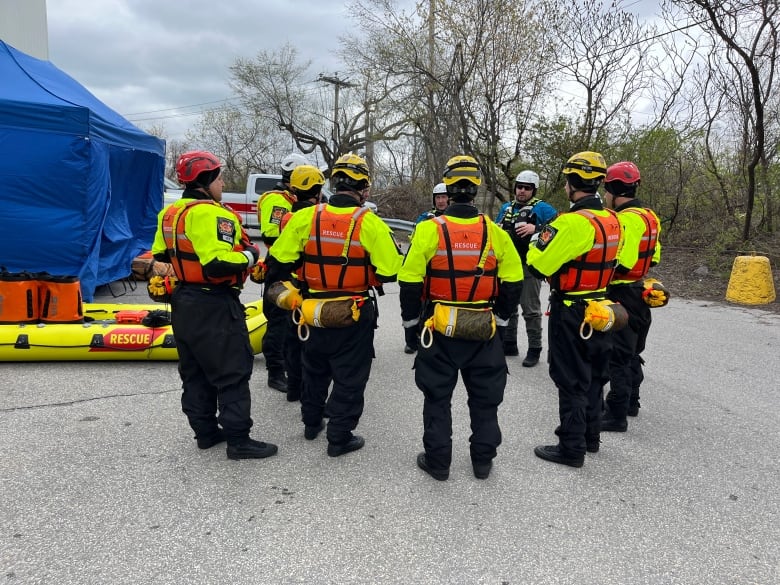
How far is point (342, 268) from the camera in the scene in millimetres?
3424

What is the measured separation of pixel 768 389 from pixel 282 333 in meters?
4.61

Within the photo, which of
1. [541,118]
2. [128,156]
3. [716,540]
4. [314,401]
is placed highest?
[541,118]

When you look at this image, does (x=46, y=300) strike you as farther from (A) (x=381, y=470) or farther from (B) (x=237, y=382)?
(A) (x=381, y=470)

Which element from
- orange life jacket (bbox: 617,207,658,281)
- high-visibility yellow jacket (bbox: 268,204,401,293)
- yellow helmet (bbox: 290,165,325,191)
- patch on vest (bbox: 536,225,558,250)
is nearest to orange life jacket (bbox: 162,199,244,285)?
high-visibility yellow jacket (bbox: 268,204,401,293)

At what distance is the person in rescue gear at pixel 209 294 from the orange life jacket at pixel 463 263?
1.20m

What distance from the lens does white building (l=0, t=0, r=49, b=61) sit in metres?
9.36

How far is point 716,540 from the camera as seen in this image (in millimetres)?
2754

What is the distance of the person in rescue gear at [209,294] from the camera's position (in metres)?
3.19

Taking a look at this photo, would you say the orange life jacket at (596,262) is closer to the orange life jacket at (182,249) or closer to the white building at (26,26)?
the orange life jacket at (182,249)

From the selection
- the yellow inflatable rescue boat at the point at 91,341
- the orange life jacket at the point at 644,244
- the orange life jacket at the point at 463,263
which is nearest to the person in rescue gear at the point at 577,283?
the orange life jacket at the point at 463,263

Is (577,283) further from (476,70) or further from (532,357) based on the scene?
(476,70)

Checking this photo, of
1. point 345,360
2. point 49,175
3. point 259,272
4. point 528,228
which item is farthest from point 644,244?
point 49,175

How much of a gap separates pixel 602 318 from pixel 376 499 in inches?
68.5

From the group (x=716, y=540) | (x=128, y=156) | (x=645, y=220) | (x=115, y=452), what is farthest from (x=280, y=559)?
(x=128, y=156)
